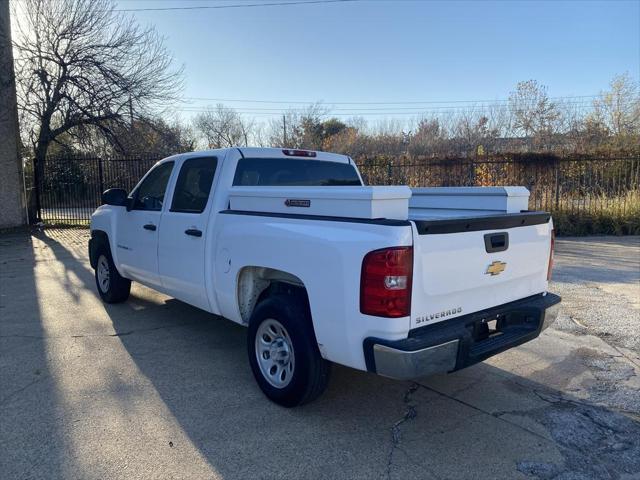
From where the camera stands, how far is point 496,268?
11.5 feet

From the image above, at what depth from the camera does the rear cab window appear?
4.69 meters

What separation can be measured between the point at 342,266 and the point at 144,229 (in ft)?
10.8

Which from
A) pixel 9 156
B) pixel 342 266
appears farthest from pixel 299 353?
pixel 9 156

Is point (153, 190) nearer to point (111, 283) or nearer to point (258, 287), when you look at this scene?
point (111, 283)

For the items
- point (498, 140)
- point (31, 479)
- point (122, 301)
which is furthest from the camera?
point (498, 140)

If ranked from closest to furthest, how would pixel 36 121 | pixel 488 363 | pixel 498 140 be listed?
1. pixel 488 363
2. pixel 36 121
3. pixel 498 140

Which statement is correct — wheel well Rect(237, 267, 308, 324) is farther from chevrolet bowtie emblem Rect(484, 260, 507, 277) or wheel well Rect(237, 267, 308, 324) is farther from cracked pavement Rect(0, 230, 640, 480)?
chevrolet bowtie emblem Rect(484, 260, 507, 277)

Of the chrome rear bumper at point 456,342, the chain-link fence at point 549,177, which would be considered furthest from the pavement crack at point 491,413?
the chain-link fence at point 549,177

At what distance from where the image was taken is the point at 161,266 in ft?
17.1

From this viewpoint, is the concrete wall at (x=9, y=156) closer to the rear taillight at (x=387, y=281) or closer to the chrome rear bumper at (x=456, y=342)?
the rear taillight at (x=387, y=281)

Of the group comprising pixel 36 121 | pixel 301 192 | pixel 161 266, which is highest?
pixel 36 121

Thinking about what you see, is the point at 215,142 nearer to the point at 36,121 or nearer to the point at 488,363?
the point at 36,121

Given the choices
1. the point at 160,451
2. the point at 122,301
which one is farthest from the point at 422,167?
the point at 160,451

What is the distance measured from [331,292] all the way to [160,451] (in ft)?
4.94
